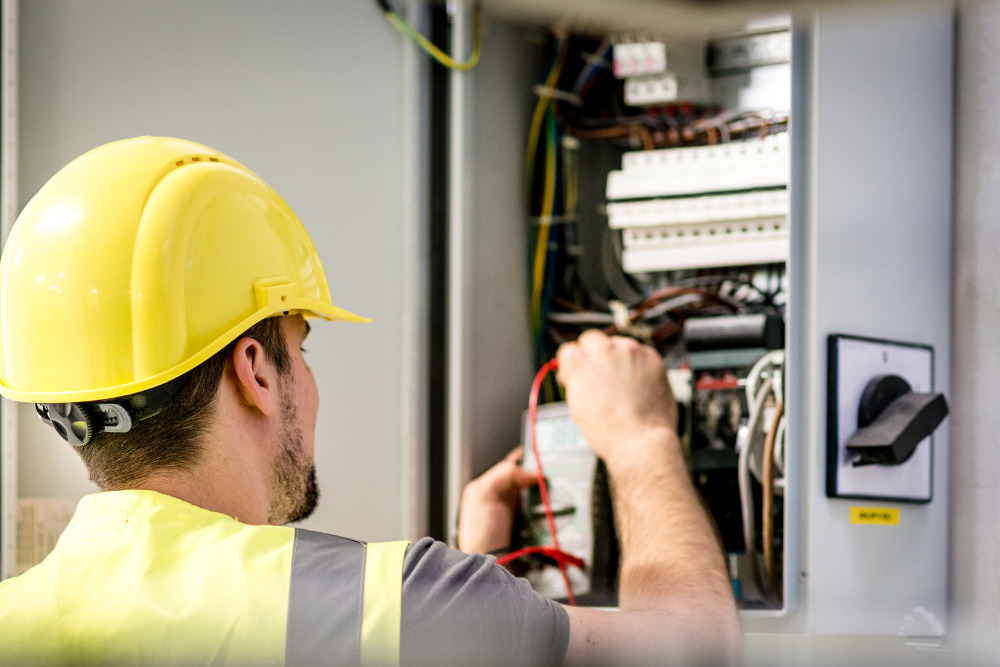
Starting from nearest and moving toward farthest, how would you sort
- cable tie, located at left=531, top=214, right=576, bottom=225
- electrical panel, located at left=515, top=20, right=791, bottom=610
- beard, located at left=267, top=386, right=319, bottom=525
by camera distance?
beard, located at left=267, top=386, right=319, bottom=525 < electrical panel, located at left=515, top=20, right=791, bottom=610 < cable tie, located at left=531, top=214, right=576, bottom=225

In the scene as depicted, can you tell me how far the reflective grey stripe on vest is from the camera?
0.88 m

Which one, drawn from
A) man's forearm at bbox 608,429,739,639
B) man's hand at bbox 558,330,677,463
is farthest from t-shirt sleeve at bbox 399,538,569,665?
man's hand at bbox 558,330,677,463

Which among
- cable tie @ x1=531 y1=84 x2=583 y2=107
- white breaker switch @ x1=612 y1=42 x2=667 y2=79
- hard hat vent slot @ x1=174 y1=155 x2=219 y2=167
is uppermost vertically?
white breaker switch @ x1=612 y1=42 x2=667 y2=79

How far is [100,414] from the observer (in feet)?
3.25

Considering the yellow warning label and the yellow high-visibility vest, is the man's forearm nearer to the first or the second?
the yellow warning label

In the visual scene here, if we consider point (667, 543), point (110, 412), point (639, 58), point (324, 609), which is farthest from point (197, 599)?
point (639, 58)

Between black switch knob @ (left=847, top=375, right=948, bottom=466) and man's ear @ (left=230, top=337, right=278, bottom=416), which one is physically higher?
man's ear @ (left=230, top=337, right=278, bottom=416)

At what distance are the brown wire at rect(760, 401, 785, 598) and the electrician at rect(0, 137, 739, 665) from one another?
11.2 inches

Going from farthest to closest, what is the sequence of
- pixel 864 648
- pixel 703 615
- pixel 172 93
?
pixel 172 93 < pixel 864 648 < pixel 703 615

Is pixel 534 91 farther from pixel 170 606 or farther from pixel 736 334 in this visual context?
pixel 170 606

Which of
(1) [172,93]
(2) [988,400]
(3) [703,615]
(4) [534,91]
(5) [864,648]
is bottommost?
(5) [864,648]

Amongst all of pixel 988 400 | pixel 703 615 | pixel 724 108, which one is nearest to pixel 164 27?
pixel 724 108

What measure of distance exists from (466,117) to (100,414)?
987mm

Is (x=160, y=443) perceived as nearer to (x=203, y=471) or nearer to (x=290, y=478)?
(x=203, y=471)
